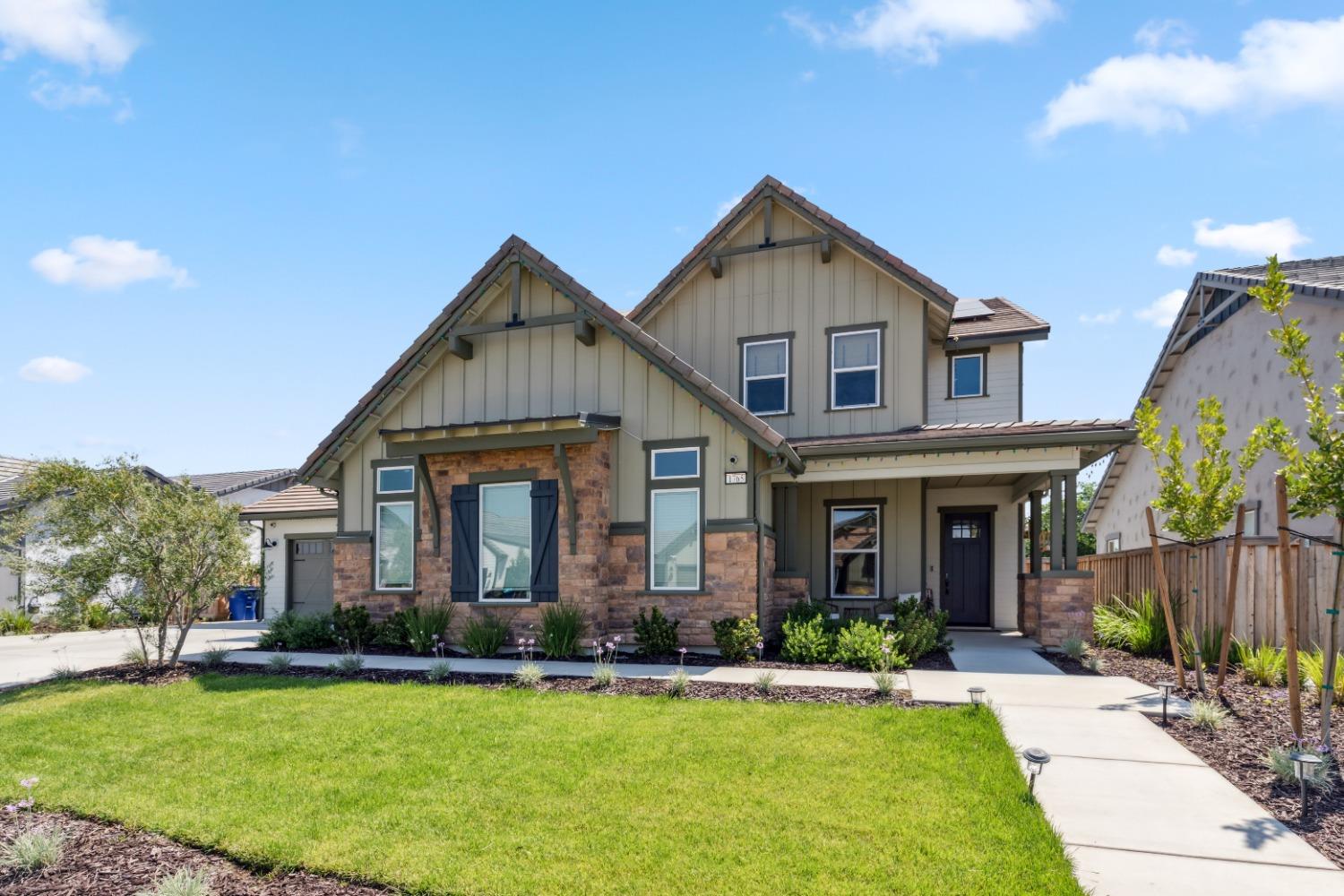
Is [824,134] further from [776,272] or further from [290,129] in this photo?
[290,129]

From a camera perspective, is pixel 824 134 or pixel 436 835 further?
pixel 824 134

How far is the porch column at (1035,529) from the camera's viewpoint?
45.8 ft

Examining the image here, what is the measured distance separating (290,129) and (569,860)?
1068 cm

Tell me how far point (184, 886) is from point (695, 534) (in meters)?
8.19

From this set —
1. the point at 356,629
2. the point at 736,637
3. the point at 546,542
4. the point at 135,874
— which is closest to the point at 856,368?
the point at 736,637

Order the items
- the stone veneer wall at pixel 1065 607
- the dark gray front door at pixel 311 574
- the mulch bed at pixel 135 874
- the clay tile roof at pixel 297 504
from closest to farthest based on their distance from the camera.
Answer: the mulch bed at pixel 135 874, the stone veneer wall at pixel 1065 607, the clay tile roof at pixel 297 504, the dark gray front door at pixel 311 574

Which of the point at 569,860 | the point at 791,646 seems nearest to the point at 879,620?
the point at 791,646

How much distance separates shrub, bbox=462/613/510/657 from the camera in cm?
1142

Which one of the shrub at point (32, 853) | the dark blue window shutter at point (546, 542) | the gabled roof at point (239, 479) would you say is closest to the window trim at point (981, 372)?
the dark blue window shutter at point (546, 542)

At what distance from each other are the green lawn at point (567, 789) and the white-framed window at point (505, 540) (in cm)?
370

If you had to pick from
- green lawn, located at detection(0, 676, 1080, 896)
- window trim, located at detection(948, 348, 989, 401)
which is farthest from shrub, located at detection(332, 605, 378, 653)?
window trim, located at detection(948, 348, 989, 401)

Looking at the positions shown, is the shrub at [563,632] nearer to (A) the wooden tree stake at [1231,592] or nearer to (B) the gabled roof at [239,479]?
(A) the wooden tree stake at [1231,592]

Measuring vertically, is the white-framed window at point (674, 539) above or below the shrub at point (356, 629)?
above

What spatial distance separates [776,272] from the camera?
47.7 ft
